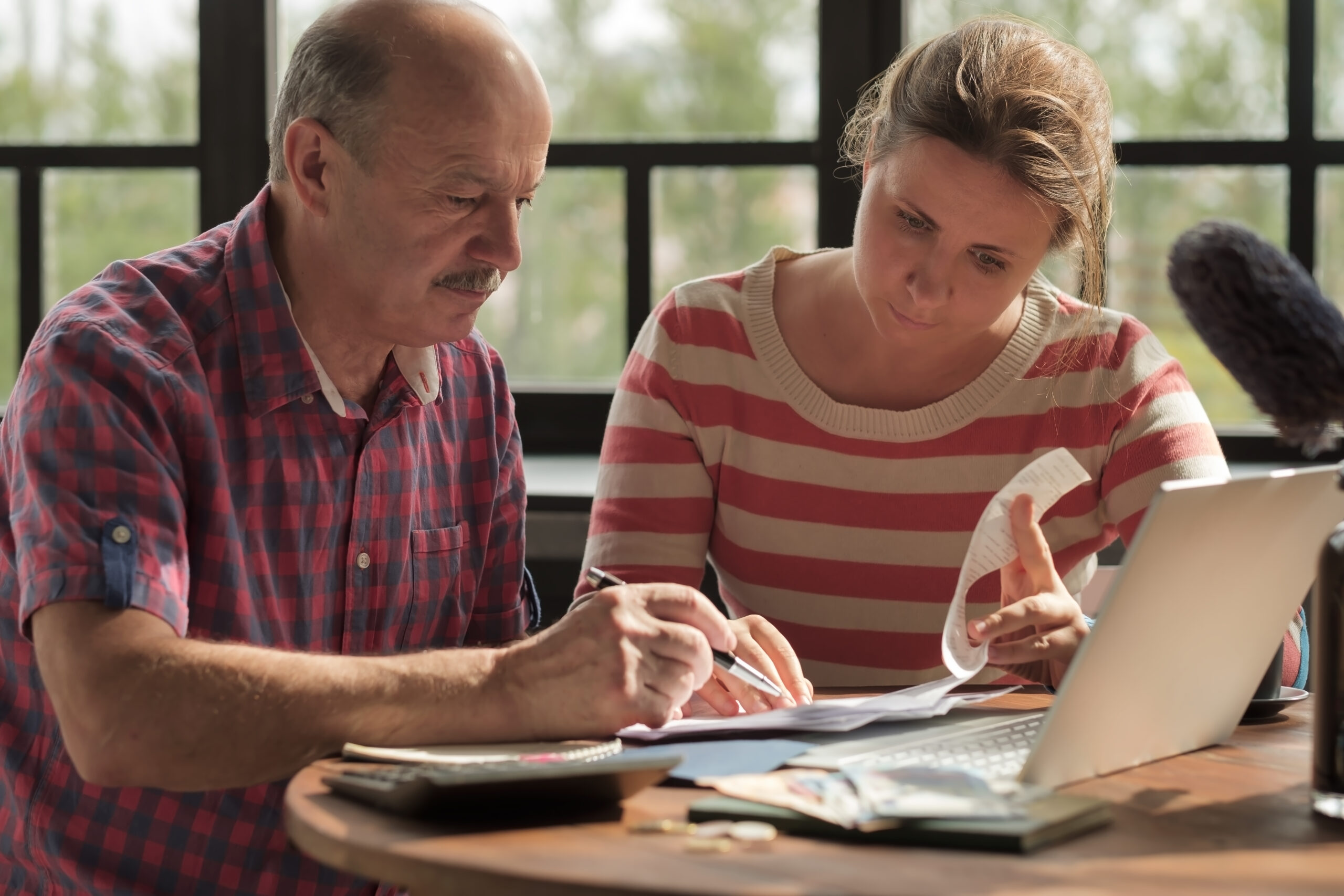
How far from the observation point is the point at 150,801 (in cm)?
135

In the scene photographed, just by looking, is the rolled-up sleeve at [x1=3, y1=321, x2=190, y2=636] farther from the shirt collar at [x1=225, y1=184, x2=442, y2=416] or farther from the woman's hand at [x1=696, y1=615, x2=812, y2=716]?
the woman's hand at [x1=696, y1=615, x2=812, y2=716]

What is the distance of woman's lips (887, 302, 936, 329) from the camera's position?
5.45 feet

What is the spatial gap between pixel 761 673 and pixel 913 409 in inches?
21.8

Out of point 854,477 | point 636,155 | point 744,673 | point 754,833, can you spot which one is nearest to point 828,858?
point 754,833

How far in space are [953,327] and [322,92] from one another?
0.79m

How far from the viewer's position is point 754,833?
0.93 m

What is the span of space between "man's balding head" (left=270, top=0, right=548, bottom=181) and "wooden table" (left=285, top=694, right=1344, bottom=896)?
2.39 ft

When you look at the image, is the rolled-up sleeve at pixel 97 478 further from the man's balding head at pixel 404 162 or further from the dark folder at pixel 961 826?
the dark folder at pixel 961 826

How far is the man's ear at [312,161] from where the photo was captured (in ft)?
4.83

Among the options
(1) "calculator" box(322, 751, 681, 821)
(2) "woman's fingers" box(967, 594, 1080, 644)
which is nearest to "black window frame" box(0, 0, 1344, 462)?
(2) "woman's fingers" box(967, 594, 1080, 644)

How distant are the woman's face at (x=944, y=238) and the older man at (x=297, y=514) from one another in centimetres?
43

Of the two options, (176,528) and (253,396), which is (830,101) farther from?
(176,528)

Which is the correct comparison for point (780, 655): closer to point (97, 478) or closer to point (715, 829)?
point (715, 829)

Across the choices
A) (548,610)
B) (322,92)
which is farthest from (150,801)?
(548,610)
